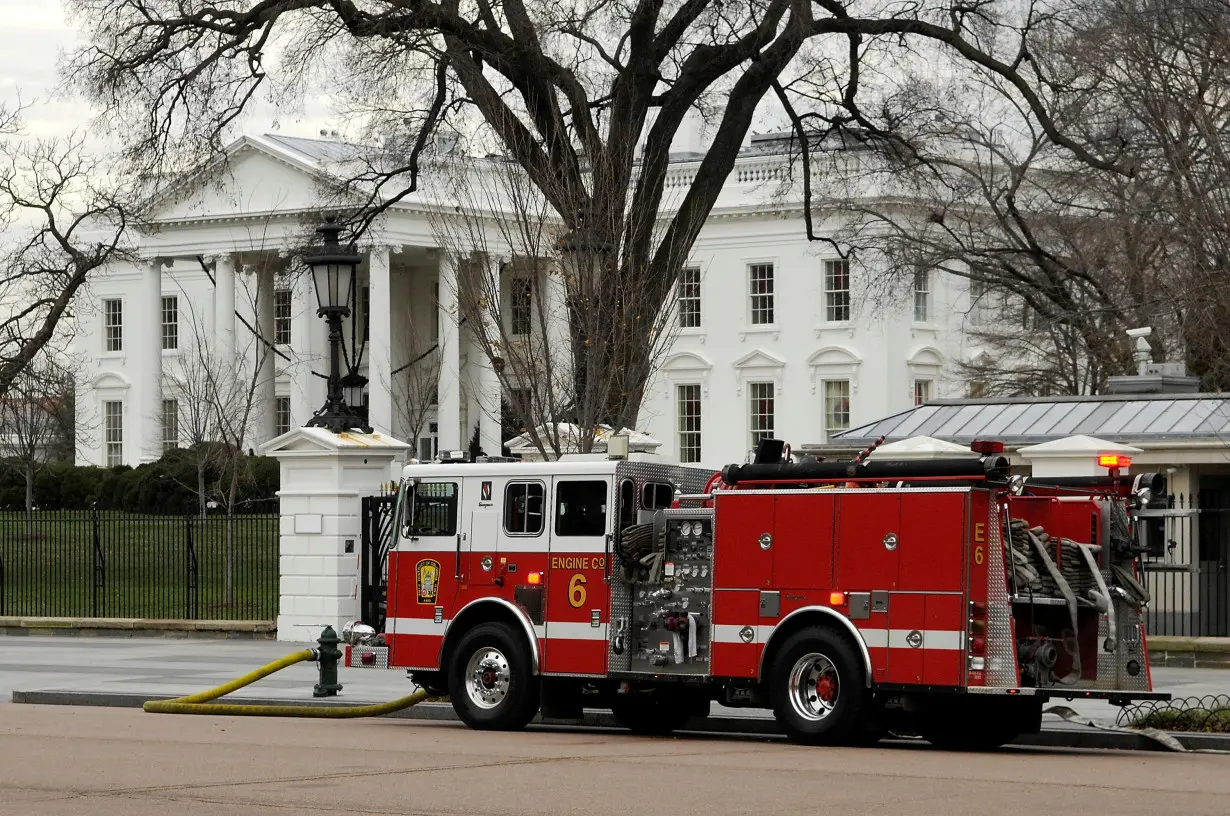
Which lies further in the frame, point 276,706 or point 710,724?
point 276,706

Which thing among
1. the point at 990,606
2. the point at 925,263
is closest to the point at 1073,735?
the point at 990,606

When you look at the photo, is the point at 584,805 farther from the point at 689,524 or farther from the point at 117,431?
the point at 117,431

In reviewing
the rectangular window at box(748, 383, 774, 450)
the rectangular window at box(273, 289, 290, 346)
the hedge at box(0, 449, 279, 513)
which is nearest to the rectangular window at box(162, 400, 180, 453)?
the hedge at box(0, 449, 279, 513)

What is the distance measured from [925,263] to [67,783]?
3096cm

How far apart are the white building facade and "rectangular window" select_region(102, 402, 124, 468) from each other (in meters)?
2.92

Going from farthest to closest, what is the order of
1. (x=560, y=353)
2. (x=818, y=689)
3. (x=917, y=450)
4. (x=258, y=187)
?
1. (x=258, y=187)
2. (x=560, y=353)
3. (x=917, y=450)
4. (x=818, y=689)

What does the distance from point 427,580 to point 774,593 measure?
362 centimetres

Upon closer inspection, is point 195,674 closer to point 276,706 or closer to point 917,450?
point 276,706

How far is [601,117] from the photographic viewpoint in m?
31.3

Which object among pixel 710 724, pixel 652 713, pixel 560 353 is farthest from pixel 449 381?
pixel 652 713

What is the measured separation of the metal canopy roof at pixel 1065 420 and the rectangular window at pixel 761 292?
31376 mm

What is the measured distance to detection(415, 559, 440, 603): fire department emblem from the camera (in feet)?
58.5

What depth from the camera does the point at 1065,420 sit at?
28.1 meters

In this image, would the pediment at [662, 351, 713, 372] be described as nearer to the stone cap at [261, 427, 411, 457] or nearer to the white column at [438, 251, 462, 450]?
the white column at [438, 251, 462, 450]
